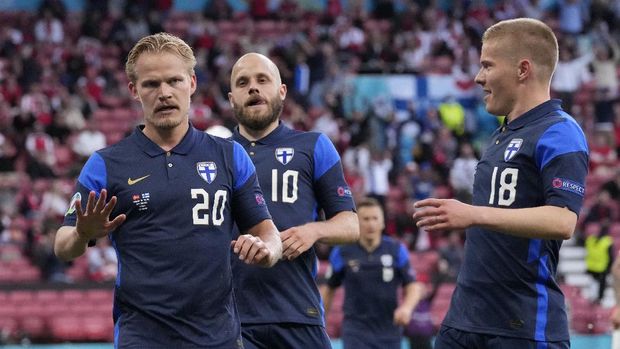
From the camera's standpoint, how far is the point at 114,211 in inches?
202

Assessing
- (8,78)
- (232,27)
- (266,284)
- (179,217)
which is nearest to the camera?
(179,217)

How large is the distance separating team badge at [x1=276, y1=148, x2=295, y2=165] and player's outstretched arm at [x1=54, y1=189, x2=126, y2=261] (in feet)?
6.00

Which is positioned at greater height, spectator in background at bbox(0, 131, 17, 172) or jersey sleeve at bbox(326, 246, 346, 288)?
spectator in background at bbox(0, 131, 17, 172)

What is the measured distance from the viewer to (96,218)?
4.77 m

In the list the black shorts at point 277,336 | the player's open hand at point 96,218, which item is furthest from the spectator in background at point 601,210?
the player's open hand at point 96,218

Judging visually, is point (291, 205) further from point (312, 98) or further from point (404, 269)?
point (312, 98)

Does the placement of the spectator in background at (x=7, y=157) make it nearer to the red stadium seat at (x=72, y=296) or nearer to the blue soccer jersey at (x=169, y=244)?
the red stadium seat at (x=72, y=296)

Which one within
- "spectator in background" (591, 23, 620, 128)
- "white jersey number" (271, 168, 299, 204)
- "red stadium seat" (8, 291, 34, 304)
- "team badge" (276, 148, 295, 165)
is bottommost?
"red stadium seat" (8, 291, 34, 304)

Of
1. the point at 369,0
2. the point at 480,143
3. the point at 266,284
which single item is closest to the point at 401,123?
the point at 480,143

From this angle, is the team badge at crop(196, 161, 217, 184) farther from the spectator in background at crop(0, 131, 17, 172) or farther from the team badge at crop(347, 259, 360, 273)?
the spectator in background at crop(0, 131, 17, 172)

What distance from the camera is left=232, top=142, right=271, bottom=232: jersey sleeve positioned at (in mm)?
5305

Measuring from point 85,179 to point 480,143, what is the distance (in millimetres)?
18868

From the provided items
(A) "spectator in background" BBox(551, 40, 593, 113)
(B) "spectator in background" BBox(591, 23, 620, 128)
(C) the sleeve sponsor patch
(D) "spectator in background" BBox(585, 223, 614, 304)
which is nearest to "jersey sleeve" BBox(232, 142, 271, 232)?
(C) the sleeve sponsor patch

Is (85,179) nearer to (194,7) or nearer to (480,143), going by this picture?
(480,143)
